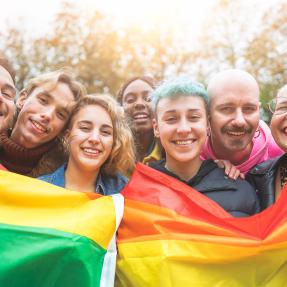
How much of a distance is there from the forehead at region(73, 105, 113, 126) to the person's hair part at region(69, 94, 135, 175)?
0.03 metres

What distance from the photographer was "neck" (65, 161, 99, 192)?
12.0ft

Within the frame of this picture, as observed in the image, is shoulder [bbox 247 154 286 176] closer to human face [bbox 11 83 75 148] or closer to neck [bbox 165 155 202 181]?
neck [bbox 165 155 202 181]

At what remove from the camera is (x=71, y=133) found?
12.3ft

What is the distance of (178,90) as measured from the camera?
3.54 meters

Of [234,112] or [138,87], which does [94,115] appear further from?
[138,87]

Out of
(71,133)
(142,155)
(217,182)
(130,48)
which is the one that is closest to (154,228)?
(217,182)

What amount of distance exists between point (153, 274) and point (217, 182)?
2.82ft

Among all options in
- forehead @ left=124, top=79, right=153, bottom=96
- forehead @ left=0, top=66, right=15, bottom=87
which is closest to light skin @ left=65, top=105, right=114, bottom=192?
forehead @ left=0, top=66, right=15, bottom=87

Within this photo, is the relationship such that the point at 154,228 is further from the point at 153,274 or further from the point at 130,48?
the point at 130,48

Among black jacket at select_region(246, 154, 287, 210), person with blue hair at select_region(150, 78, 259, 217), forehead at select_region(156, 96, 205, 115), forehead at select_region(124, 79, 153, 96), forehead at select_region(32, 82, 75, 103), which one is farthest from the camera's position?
forehead at select_region(124, 79, 153, 96)

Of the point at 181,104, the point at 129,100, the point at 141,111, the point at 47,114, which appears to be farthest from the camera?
the point at 129,100

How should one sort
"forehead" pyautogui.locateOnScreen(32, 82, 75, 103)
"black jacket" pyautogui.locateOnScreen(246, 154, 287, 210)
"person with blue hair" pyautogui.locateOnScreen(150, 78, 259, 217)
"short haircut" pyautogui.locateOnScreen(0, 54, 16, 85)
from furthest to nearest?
"forehead" pyautogui.locateOnScreen(32, 82, 75, 103) → "short haircut" pyautogui.locateOnScreen(0, 54, 16, 85) → "black jacket" pyautogui.locateOnScreen(246, 154, 287, 210) → "person with blue hair" pyautogui.locateOnScreen(150, 78, 259, 217)

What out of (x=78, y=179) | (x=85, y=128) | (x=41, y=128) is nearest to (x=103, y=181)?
(x=78, y=179)

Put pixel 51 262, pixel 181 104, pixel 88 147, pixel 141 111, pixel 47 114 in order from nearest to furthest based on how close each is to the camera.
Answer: pixel 51 262, pixel 181 104, pixel 88 147, pixel 47 114, pixel 141 111
